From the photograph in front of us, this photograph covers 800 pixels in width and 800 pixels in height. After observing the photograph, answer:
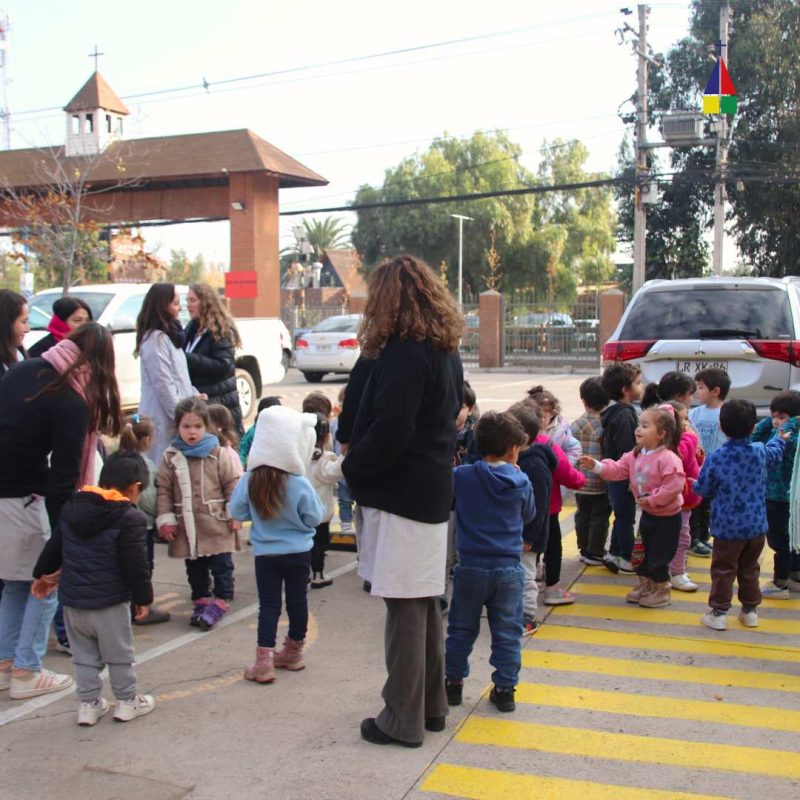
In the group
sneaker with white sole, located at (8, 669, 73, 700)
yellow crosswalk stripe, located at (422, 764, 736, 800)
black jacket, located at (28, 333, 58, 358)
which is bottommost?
yellow crosswalk stripe, located at (422, 764, 736, 800)

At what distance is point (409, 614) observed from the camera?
3.91 m

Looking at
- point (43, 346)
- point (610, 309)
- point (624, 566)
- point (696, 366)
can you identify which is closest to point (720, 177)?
point (610, 309)

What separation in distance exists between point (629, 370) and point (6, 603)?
4113mm

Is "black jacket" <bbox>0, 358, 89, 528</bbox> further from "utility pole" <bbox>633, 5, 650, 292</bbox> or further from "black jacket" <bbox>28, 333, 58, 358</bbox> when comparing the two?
"utility pole" <bbox>633, 5, 650, 292</bbox>

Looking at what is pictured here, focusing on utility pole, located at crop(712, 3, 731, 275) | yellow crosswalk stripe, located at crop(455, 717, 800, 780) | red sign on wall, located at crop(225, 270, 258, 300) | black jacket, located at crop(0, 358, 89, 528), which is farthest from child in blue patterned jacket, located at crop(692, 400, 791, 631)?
red sign on wall, located at crop(225, 270, 258, 300)

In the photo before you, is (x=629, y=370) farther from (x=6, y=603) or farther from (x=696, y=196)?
(x=696, y=196)

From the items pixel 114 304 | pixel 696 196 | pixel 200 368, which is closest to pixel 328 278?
pixel 696 196

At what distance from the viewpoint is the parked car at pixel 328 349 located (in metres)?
23.5

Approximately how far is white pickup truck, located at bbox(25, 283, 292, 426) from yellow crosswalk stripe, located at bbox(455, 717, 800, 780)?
7.82 m

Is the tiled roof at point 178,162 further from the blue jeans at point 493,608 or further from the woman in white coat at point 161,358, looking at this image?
the blue jeans at point 493,608

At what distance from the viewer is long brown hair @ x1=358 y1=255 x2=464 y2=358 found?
3.81m

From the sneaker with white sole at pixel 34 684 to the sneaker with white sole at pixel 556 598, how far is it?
9.31ft

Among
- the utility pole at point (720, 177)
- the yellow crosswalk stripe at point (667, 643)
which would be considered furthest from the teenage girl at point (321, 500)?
the utility pole at point (720, 177)

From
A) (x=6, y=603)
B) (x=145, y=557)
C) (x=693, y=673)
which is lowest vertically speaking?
(x=693, y=673)
